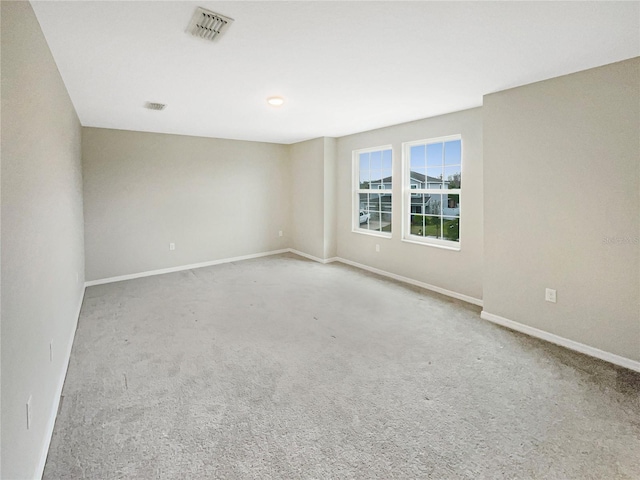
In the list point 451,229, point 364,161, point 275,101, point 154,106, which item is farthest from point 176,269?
point 451,229

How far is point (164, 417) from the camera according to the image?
2.03 metres

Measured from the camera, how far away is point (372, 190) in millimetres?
5527

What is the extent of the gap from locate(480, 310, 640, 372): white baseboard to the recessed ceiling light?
3.07 m

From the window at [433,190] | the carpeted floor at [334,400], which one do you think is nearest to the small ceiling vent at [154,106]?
the carpeted floor at [334,400]

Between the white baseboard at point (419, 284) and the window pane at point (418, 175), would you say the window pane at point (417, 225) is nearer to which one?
the window pane at point (418, 175)

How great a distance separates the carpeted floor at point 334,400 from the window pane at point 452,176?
1589 mm

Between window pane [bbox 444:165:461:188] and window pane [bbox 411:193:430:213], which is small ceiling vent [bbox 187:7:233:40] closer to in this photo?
window pane [bbox 444:165:461:188]

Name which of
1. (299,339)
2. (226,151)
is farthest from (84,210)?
(299,339)

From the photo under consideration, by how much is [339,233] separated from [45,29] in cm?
478

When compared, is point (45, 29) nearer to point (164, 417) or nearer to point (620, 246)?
point (164, 417)

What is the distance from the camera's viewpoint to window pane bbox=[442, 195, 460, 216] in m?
4.28

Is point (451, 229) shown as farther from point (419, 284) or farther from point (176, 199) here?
point (176, 199)

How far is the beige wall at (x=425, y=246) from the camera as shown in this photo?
396cm

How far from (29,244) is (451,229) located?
418 cm
